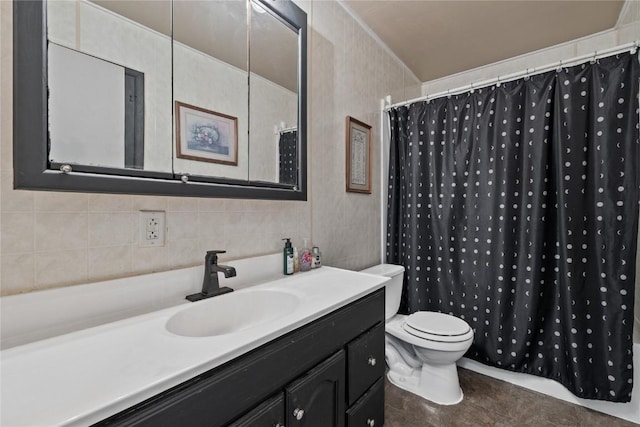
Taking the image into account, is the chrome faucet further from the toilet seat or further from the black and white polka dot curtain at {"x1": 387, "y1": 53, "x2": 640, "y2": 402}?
the black and white polka dot curtain at {"x1": 387, "y1": 53, "x2": 640, "y2": 402}

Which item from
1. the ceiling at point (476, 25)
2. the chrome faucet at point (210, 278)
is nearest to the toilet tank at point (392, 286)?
the chrome faucet at point (210, 278)

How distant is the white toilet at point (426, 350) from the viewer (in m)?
1.66

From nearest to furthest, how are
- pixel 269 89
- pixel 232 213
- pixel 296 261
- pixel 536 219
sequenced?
pixel 232 213
pixel 269 89
pixel 296 261
pixel 536 219

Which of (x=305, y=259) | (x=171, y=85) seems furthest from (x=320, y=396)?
(x=171, y=85)

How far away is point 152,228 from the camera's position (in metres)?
1.02

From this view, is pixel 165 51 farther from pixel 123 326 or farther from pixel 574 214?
pixel 574 214

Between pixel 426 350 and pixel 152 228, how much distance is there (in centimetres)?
158

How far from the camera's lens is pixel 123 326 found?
807 mm

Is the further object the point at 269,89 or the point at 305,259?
the point at 305,259

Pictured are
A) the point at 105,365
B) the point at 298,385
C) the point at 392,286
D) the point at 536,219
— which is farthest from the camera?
the point at 392,286

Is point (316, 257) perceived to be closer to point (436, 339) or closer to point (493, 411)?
point (436, 339)

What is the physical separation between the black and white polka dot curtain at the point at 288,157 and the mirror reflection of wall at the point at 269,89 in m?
0.01

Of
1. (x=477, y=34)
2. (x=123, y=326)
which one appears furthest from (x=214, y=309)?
(x=477, y=34)

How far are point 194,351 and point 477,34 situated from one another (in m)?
2.73
